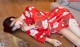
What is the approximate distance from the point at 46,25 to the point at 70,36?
0.23m

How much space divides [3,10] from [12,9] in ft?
0.54

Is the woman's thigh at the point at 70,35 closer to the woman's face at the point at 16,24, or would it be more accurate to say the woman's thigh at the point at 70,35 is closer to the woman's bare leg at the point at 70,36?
the woman's bare leg at the point at 70,36

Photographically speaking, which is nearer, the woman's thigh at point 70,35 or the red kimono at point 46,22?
the woman's thigh at point 70,35

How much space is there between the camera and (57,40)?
142 cm

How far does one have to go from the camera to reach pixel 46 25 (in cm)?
151

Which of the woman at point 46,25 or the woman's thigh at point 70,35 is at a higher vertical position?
the woman at point 46,25

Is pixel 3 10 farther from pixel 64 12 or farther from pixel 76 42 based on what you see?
pixel 76 42

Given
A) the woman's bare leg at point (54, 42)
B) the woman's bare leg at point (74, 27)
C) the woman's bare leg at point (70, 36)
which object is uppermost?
the woman's bare leg at point (74, 27)

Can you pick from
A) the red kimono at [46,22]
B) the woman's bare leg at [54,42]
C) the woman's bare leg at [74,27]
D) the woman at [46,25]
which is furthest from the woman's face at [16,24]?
the woman's bare leg at [74,27]

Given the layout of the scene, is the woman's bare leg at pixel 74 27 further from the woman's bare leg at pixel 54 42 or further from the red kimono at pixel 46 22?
the woman's bare leg at pixel 54 42

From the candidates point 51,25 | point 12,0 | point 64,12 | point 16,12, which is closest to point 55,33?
point 51,25

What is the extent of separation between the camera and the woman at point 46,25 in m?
1.47

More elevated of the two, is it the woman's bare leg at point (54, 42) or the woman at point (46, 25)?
the woman at point (46, 25)

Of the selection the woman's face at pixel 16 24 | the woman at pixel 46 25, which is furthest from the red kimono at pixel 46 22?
the woman's face at pixel 16 24
